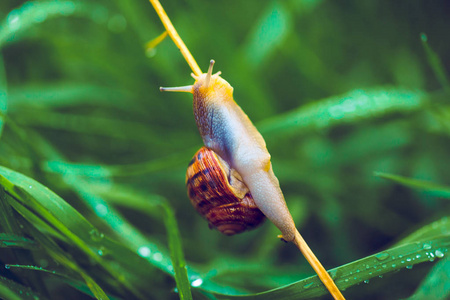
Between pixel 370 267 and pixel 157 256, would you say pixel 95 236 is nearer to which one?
pixel 157 256

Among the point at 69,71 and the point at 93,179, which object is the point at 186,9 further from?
the point at 93,179

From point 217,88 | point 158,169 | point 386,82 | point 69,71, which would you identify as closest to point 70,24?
point 69,71

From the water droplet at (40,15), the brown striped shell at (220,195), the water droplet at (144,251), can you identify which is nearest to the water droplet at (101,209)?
the water droplet at (144,251)

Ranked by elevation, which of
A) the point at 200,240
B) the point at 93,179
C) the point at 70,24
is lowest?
the point at 200,240

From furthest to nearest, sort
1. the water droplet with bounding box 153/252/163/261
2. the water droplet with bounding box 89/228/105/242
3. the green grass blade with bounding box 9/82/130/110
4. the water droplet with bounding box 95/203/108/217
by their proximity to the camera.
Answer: the green grass blade with bounding box 9/82/130/110, the water droplet with bounding box 95/203/108/217, the water droplet with bounding box 153/252/163/261, the water droplet with bounding box 89/228/105/242

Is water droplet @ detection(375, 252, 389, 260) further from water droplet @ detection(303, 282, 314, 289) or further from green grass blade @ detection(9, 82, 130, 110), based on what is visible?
green grass blade @ detection(9, 82, 130, 110)

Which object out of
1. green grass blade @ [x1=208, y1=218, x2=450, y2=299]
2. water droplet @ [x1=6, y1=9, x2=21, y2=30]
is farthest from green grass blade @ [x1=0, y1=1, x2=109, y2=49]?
green grass blade @ [x1=208, y1=218, x2=450, y2=299]

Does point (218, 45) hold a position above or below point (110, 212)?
above

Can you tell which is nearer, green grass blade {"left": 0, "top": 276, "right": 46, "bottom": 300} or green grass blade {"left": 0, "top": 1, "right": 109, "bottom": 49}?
green grass blade {"left": 0, "top": 276, "right": 46, "bottom": 300}

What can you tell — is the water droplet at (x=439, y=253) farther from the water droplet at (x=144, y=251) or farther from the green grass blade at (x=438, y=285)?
the water droplet at (x=144, y=251)
